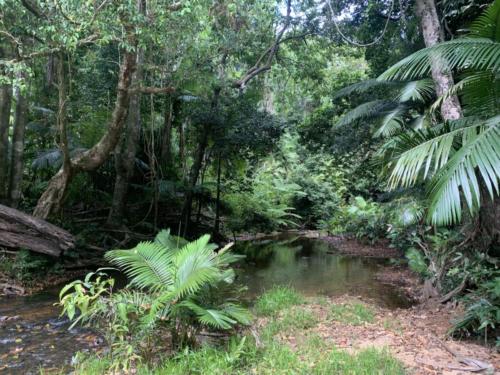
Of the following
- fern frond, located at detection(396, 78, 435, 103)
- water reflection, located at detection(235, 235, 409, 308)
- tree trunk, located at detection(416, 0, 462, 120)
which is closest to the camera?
tree trunk, located at detection(416, 0, 462, 120)

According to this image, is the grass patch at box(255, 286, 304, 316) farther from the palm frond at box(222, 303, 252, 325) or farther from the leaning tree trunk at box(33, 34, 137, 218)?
the leaning tree trunk at box(33, 34, 137, 218)

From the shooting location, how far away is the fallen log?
7.36 meters

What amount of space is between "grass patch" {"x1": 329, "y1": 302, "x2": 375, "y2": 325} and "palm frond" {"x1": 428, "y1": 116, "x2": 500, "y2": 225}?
2.41 metres

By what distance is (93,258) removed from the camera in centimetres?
888

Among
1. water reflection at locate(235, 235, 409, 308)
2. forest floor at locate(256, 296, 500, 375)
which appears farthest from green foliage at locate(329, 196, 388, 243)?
forest floor at locate(256, 296, 500, 375)

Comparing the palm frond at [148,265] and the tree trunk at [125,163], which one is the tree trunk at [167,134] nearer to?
the tree trunk at [125,163]

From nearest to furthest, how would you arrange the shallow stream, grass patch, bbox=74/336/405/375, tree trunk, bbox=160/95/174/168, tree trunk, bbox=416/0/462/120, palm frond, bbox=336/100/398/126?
1. grass patch, bbox=74/336/405/375
2. the shallow stream
3. tree trunk, bbox=416/0/462/120
4. palm frond, bbox=336/100/398/126
5. tree trunk, bbox=160/95/174/168

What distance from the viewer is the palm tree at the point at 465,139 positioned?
11.0 ft

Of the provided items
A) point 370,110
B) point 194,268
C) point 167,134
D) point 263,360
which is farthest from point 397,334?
point 167,134

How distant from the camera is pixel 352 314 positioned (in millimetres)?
5652

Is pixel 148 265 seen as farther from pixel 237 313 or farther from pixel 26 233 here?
pixel 26 233

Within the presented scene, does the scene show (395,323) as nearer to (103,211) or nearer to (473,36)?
(473,36)

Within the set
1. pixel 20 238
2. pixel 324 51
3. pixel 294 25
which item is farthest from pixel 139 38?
pixel 324 51

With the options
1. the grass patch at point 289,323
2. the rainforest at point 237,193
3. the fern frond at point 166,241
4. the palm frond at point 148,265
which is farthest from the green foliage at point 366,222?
the palm frond at point 148,265
